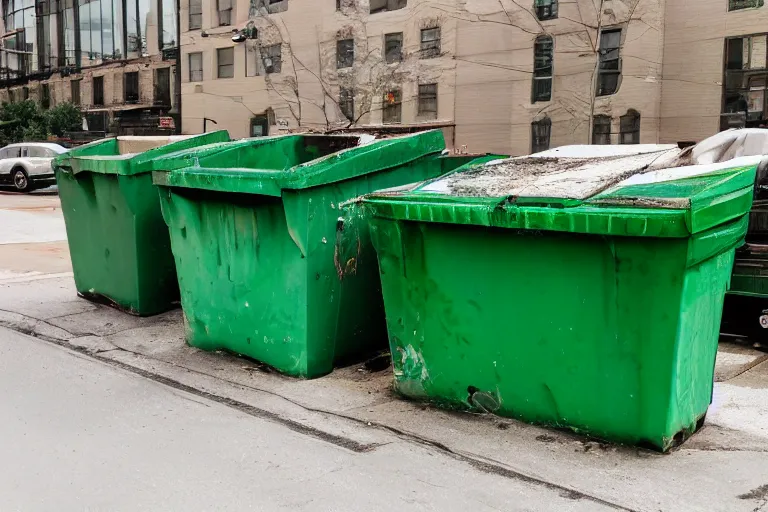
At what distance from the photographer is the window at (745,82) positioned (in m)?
11.7

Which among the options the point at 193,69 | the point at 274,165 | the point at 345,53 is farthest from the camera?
the point at 193,69

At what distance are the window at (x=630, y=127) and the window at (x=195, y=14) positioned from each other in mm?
14730

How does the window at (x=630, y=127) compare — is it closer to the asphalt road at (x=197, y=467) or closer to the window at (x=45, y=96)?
the asphalt road at (x=197, y=467)

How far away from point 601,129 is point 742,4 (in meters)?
2.73

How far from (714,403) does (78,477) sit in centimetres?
315

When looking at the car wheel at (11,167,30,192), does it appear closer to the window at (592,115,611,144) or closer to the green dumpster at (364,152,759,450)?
the window at (592,115,611,144)

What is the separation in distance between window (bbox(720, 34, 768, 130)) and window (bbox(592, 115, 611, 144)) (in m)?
1.77

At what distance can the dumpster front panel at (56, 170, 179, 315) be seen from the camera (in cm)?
605

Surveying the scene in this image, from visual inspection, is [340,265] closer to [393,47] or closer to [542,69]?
[542,69]

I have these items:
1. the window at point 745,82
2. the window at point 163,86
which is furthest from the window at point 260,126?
the window at point 745,82

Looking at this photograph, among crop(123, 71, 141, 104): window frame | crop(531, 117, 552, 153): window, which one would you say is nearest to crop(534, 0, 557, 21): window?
crop(531, 117, 552, 153): window

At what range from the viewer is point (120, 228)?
619cm

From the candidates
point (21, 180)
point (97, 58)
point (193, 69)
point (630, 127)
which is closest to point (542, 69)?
point (630, 127)

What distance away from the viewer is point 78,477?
10.9 ft
